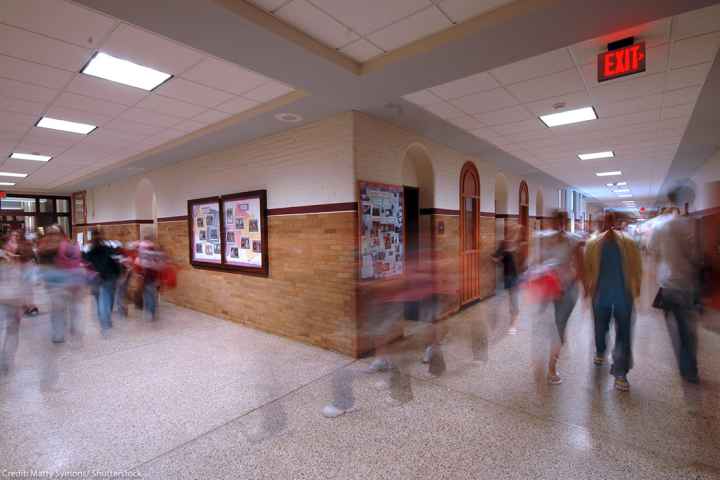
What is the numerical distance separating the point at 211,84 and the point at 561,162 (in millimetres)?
7513

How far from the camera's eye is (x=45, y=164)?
295 inches

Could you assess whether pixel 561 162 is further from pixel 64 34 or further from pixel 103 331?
pixel 103 331

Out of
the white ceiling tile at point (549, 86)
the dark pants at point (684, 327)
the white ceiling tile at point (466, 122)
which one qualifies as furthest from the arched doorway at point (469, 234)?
the dark pants at point (684, 327)

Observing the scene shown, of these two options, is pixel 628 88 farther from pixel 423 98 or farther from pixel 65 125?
pixel 65 125

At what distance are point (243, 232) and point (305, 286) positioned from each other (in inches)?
64.1

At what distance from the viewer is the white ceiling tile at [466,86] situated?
348 centimetres

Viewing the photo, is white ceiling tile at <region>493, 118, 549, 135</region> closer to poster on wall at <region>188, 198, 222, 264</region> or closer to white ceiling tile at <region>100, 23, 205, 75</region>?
white ceiling tile at <region>100, 23, 205, 75</region>

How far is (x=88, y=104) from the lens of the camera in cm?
409

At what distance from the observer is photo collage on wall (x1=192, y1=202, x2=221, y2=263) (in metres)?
6.06

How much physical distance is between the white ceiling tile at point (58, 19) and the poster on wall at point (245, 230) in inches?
108

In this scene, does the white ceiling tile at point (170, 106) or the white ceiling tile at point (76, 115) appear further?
the white ceiling tile at point (76, 115)

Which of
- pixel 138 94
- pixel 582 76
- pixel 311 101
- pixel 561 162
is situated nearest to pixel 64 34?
pixel 138 94

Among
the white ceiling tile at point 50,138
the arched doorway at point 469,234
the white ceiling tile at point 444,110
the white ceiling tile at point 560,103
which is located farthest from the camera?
the arched doorway at point 469,234

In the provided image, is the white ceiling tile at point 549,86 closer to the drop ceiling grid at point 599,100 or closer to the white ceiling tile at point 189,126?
the drop ceiling grid at point 599,100
